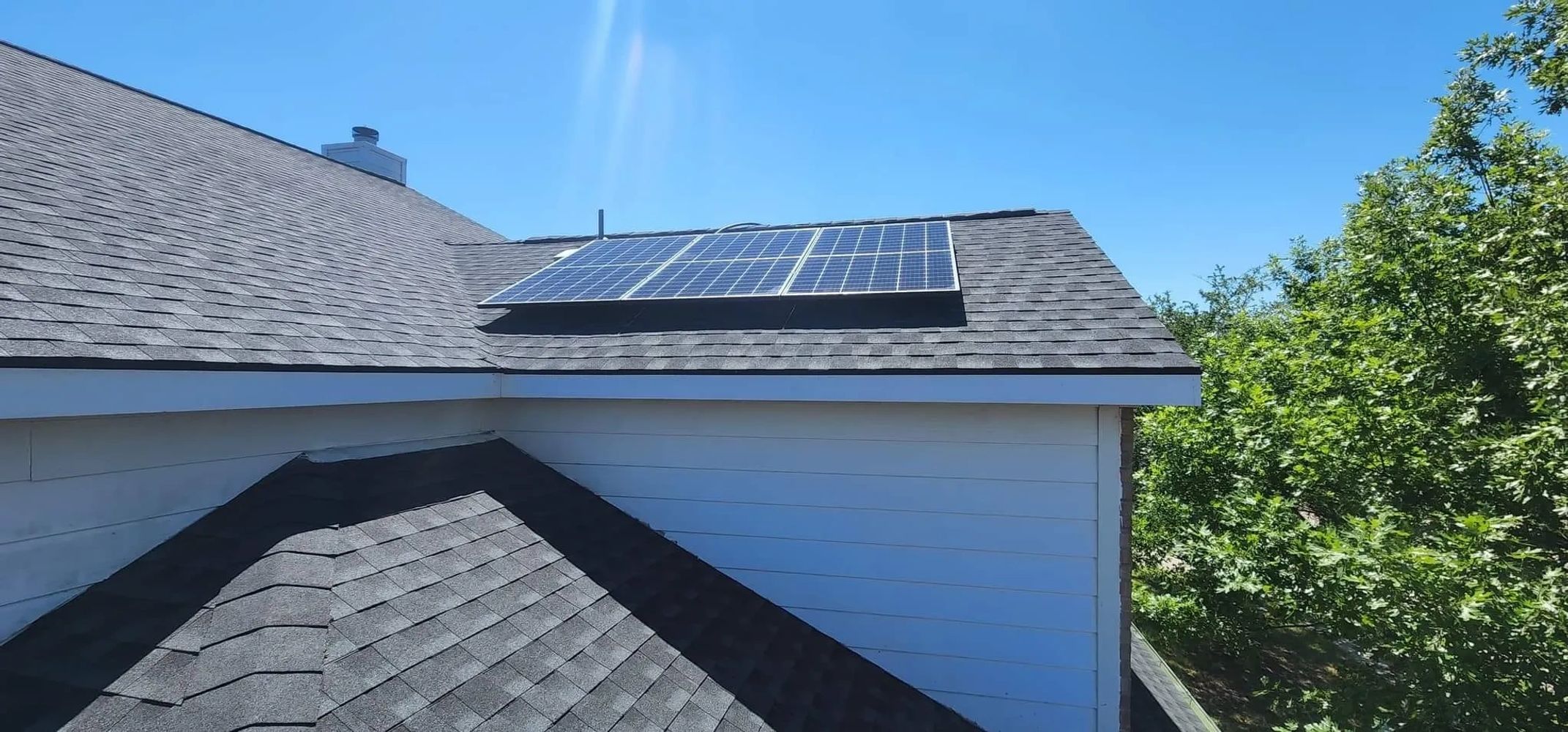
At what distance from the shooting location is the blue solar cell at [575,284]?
6.06m

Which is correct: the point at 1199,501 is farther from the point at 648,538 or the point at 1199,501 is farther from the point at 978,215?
the point at 648,538

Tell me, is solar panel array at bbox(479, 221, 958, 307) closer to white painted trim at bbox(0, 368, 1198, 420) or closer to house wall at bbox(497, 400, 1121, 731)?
white painted trim at bbox(0, 368, 1198, 420)

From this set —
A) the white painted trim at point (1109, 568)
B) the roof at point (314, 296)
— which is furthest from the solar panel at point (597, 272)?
the white painted trim at point (1109, 568)

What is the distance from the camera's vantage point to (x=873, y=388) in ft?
14.3

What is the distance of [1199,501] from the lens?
35.8ft

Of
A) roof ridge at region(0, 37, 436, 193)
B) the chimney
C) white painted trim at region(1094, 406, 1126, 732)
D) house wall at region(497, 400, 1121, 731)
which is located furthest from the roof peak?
white painted trim at region(1094, 406, 1126, 732)

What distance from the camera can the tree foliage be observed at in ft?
16.9

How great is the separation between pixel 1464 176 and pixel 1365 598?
10004 mm

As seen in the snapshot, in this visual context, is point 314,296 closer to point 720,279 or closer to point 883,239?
point 720,279

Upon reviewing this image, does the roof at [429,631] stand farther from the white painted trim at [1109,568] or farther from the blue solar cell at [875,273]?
the blue solar cell at [875,273]

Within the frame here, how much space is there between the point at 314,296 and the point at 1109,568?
577 cm

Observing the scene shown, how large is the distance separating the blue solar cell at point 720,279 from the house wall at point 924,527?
1269 millimetres

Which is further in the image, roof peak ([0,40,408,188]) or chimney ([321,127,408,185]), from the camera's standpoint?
chimney ([321,127,408,185])

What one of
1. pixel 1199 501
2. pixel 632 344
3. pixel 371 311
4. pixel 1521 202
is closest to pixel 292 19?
pixel 371 311
